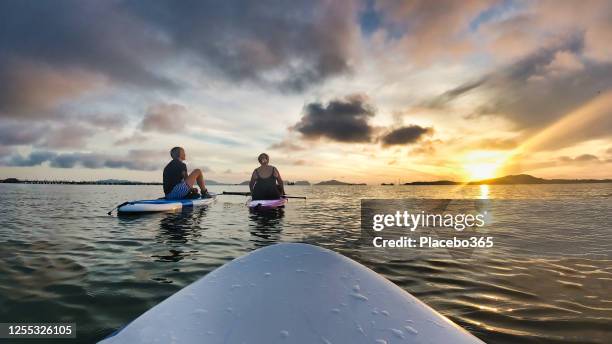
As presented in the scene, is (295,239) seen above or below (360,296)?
below

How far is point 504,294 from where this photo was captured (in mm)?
4211

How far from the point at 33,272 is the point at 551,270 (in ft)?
28.4

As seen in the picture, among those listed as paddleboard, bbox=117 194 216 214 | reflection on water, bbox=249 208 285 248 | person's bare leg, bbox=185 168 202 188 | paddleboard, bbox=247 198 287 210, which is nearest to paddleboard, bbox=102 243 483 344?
reflection on water, bbox=249 208 285 248

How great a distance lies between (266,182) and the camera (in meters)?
15.7

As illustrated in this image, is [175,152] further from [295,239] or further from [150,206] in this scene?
[295,239]

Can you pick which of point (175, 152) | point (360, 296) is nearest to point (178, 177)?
point (175, 152)

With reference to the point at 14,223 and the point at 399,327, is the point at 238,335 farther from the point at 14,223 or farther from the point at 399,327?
the point at 14,223

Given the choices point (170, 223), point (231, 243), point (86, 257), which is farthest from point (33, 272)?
point (170, 223)

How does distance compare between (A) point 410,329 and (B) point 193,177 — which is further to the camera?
(B) point 193,177

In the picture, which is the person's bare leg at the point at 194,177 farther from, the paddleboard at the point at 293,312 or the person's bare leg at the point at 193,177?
the paddleboard at the point at 293,312

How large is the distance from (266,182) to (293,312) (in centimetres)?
1429

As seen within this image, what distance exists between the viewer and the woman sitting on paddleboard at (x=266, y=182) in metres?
15.2

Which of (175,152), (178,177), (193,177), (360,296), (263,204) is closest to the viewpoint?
(360,296)

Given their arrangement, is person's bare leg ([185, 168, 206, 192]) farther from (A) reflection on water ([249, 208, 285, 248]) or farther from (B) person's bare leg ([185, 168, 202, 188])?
(A) reflection on water ([249, 208, 285, 248])
